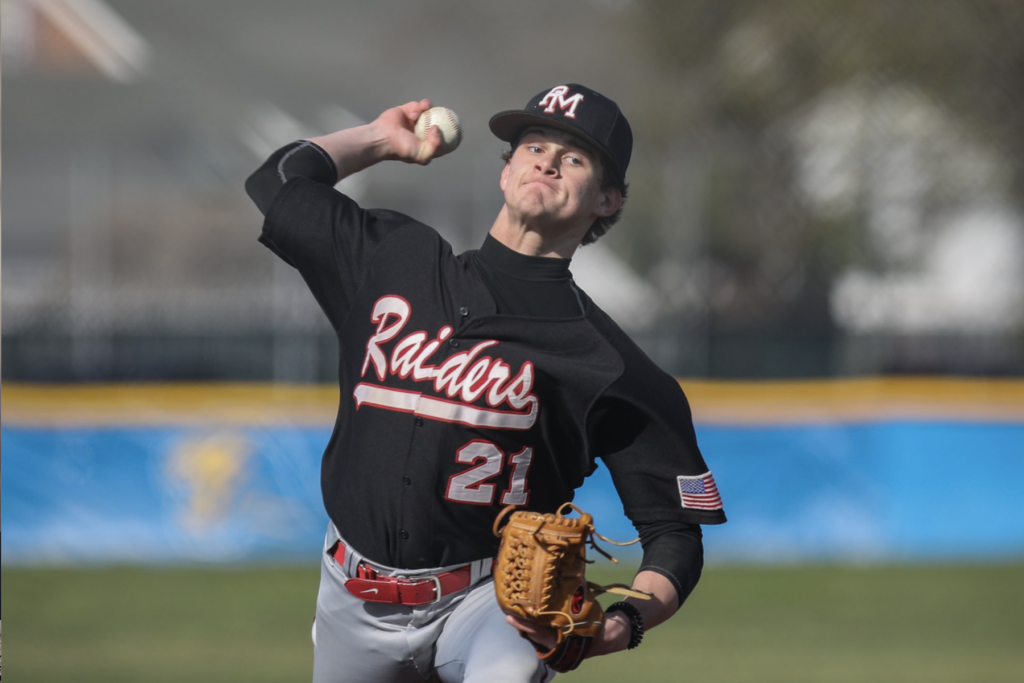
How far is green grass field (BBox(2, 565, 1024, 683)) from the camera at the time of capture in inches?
257

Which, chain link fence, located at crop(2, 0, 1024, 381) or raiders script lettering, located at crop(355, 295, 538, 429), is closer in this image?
raiders script lettering, located at crop(355, 295, 538, 429)

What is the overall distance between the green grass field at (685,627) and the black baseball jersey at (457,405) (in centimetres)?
379

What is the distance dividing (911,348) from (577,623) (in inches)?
328

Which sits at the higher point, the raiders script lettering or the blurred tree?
the blurred tree

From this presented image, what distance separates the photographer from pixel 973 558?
29.1ft

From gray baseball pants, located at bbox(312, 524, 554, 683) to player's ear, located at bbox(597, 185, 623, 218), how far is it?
85cm

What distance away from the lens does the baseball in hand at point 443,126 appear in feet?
10.1

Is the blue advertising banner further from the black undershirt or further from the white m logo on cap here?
the white m logo on cap

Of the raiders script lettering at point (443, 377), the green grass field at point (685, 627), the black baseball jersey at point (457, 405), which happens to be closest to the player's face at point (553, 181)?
the black baseball jersey at point (457, 405)

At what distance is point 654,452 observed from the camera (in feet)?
9.30

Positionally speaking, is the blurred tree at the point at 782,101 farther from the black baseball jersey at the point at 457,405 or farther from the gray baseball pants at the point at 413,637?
the gray baseball pants at the point at 413,637

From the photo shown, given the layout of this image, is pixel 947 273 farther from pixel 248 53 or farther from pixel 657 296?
pixel 248 53

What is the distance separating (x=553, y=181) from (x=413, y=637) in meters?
1.05

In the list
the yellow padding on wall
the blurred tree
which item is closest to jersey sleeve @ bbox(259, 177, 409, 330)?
the yellow padding on wall
